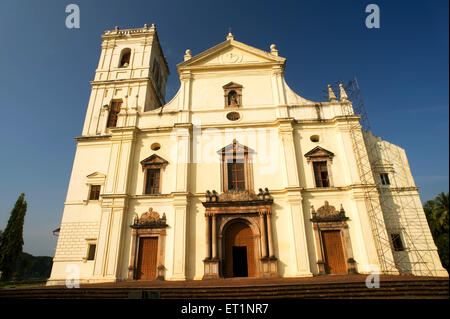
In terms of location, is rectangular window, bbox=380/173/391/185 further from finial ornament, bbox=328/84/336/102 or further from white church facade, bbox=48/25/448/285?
finial ornament, bbox=328/84/336/102

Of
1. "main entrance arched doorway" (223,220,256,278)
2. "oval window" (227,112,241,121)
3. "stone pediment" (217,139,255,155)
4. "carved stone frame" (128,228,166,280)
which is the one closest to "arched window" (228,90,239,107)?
"oval window" (227,112,241,121)

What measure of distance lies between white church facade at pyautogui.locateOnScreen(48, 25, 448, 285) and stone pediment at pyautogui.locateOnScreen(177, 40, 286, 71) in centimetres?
8

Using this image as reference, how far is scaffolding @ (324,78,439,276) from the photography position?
13906mm

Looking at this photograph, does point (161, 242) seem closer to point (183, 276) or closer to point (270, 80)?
point (183, 276)

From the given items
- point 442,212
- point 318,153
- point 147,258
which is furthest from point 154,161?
point 442,212

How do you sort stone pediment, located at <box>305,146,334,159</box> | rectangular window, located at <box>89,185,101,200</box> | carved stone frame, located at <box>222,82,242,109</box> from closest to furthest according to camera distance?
stone pediment, located at <box>305,146,334,159</box>
rectangular window, located at <box>89,185,101,200</box>
carved stone frame, located at <box>222,82,242,109</box>

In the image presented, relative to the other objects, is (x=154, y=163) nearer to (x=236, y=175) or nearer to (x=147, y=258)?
(x=236, y=175)

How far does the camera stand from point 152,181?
16.5m

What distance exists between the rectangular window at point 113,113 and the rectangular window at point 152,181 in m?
5.52

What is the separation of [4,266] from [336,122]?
33.0 m

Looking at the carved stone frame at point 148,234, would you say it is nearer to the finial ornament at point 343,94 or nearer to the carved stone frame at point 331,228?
the carved stone frame at point 331,228

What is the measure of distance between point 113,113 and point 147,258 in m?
11.3

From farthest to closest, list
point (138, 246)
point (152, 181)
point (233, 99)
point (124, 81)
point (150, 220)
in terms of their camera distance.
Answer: point (124, 81), point (233, 99), point (152, 181), point (150, 220), point (138, 246)

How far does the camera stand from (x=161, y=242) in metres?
14.7
